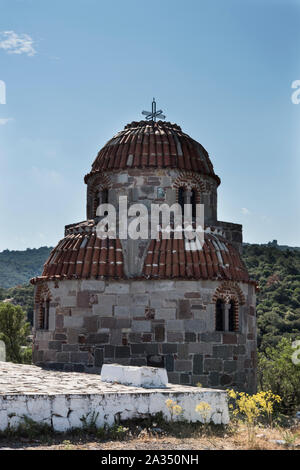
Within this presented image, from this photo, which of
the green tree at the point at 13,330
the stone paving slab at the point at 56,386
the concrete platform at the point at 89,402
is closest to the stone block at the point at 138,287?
the stone paving slab at the point at 56,386

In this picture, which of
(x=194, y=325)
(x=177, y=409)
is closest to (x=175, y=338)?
(x=194, y=325)

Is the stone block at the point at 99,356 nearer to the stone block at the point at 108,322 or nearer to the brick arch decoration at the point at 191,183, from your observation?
the stone block at the point at 108,322

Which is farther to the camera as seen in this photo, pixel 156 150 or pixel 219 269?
pixel 156 150

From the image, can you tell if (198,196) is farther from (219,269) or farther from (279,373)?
(279,373)

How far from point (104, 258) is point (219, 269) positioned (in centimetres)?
304

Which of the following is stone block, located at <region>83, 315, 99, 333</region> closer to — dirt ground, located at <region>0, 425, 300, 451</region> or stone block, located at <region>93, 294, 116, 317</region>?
stone block, located at <region>93, 294, 116, 317</region>

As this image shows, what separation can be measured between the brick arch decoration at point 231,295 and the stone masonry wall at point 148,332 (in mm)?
32

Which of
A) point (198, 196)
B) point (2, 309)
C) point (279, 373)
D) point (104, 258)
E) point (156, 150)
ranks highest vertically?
point (156, 150)

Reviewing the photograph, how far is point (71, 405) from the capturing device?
27.2 feet

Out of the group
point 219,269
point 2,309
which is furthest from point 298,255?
point 219,269

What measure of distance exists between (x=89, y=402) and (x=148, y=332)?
648cm

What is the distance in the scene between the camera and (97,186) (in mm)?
17641

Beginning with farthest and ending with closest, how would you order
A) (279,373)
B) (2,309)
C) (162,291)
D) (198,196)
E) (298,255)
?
(298,255) < (2,309) < (198,196) < (279,373) < (162,291)

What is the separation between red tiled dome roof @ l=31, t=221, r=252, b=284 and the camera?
1496cm
